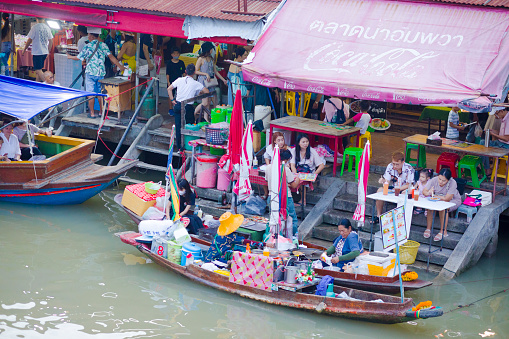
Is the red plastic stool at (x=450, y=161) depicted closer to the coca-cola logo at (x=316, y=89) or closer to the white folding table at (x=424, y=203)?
the white folding table at (x=424, y=203)

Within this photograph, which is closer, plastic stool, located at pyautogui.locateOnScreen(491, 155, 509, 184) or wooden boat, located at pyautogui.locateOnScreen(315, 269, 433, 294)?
wooden boat, located at pyautogui.locateOnScreen(315, 269, 433, 294)

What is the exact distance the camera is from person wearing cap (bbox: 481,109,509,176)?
1184 cm

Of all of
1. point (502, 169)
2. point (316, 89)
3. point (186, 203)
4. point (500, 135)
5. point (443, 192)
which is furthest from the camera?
point (502, 169)

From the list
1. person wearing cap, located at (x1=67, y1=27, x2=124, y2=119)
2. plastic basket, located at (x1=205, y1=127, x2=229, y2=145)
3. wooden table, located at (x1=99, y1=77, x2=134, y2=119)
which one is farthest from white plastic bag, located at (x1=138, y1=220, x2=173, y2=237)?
person wearing cap, located at (x1=67, y1=27, x2=124, y2=119)

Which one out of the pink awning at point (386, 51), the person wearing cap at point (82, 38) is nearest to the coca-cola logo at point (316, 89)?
the pink awning at point (386, 51)

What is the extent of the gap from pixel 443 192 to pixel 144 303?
4985 mm

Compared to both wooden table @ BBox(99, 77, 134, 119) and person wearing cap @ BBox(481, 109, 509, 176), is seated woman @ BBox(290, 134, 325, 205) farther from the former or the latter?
wooden table @ BBox(99, 77, 134, 119)

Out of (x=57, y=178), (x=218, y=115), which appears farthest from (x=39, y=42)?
(x=218, y=115)

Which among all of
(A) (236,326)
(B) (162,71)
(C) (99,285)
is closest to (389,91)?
(A) (236,326)

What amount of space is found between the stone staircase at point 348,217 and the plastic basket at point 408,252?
32 cm

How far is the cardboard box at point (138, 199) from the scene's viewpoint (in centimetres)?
1189

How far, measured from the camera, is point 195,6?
13648 mm

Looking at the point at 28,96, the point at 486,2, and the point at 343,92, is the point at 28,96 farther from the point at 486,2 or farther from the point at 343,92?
the point at 486,2

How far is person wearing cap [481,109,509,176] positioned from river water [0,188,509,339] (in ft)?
4.83
